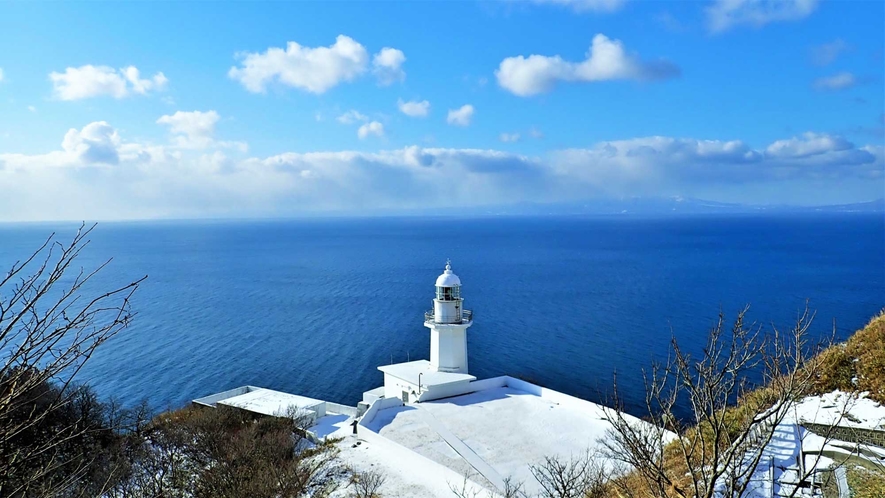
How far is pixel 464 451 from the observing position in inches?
624

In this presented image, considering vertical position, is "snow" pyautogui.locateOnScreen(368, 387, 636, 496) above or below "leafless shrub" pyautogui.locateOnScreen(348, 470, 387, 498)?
below

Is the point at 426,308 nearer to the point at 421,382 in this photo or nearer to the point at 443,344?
the point at 443,344

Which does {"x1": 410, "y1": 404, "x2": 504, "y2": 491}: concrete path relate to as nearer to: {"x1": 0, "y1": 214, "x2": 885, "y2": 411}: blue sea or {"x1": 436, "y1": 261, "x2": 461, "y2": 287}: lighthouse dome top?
{"x1": 436, "y1": 261, "x2": 461, "y2": 287}: lighthouse dome top

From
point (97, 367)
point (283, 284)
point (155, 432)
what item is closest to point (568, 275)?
point (283, 284)

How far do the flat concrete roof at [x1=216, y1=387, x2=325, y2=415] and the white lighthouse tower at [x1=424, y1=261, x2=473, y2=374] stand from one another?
234 inches

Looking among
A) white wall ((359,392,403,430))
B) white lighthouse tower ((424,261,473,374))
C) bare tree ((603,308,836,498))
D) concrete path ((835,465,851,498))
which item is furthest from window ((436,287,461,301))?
concrete path ((835,465,851,498))

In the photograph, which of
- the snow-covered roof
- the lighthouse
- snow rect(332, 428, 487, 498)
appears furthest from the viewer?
the lighthouse

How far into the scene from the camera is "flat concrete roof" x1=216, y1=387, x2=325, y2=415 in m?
24.4

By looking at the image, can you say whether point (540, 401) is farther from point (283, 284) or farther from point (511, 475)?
point (283, 284)

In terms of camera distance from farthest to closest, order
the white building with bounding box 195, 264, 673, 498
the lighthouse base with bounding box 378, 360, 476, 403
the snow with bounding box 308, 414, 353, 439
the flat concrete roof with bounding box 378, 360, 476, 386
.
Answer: the flat concrete roof with bounding box 378, 360, 476, 386
the lighthouse base with bounding box 378, 360, 476, 403
the snow with bounding box 308, 414, 353, 439
the white building with bounding box 195, 264, 673, 498

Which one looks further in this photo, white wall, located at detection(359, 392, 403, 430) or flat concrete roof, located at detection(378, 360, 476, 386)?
flat concrete roof, located at detection(378, 360, 476, 386)

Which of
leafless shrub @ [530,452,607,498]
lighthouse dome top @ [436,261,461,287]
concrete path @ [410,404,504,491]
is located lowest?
concrete path @ [410,404,504,491]

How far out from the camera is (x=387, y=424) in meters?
18.3

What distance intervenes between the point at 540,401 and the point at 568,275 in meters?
60.0
